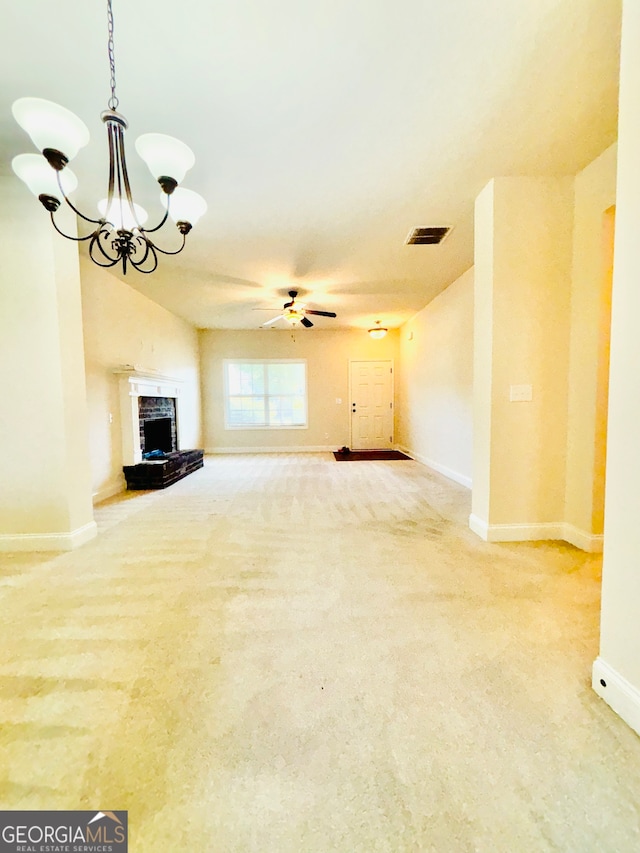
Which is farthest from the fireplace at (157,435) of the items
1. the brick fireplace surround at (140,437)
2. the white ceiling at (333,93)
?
the white ceiling at (333,93)

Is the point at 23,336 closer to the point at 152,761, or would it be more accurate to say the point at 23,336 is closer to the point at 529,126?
the point at 152,761

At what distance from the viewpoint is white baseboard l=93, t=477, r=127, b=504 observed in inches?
150

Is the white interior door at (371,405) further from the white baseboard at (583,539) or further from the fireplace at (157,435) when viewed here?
the white baseboard at (583,539)

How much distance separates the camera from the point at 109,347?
4090mm

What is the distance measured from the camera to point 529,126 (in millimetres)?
1962

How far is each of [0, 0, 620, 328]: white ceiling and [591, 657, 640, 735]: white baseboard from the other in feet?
8.45

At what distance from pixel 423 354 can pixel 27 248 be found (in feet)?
17.3

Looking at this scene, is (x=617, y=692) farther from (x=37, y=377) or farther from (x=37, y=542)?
(x=37, y=377)

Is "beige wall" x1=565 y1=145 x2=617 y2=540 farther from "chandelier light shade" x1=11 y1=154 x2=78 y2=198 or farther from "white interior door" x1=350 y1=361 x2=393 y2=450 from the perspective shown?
"white interior door" x1=350 y1=361 x2=393 y2=450

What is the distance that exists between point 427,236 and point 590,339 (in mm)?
1723

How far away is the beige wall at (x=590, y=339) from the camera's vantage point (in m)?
2.29

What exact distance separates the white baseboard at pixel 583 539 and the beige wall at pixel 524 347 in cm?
8

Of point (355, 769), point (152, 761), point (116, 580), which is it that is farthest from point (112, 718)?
point (116, 580)

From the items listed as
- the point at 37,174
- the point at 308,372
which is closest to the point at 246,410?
the point at 308,372
